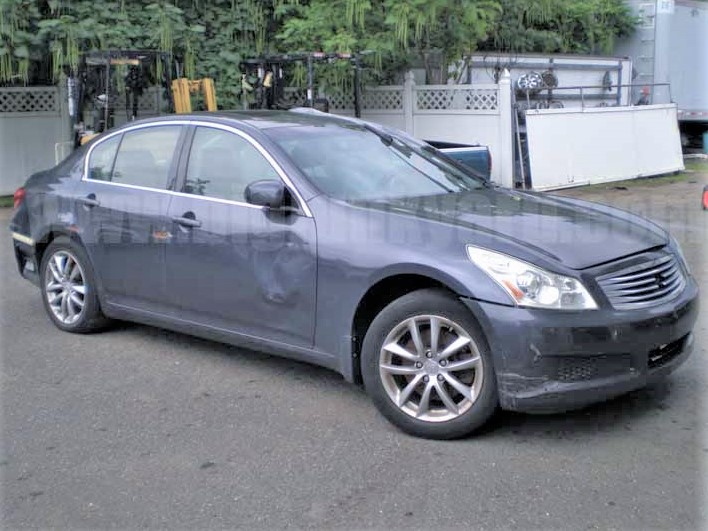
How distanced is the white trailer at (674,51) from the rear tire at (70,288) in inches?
645

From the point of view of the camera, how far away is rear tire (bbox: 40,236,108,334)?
583 centimetres

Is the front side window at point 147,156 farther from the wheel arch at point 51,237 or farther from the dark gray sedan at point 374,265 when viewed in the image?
the wheel arch at point 51,237

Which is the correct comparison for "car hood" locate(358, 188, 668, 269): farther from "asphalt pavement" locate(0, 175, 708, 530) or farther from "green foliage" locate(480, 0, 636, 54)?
"green foliage" locate(480, 0, 636, 54)

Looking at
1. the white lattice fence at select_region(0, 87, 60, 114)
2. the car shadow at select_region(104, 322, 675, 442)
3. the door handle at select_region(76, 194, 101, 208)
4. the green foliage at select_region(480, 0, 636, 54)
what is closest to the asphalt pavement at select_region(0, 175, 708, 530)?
the car shadow at select_region(104, 322, 675, 442)

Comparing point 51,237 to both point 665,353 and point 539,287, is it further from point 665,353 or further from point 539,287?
point 665,353

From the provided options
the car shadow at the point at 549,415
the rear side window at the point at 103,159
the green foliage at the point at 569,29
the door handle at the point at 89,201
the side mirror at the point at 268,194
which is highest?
the green foliage at the point at 569,29

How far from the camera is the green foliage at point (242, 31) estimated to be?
1266 centimetres

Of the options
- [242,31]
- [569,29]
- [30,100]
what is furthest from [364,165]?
[569,29]

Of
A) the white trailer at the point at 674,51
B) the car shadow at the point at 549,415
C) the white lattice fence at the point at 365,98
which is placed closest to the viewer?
the car shadow at the point at 549,415

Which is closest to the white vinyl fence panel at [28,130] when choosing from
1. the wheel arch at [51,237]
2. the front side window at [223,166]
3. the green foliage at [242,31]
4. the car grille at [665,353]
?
the green foliage at [242,31]

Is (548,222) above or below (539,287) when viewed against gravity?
above

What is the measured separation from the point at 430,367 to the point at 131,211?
2.42m

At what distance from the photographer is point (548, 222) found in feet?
14.5

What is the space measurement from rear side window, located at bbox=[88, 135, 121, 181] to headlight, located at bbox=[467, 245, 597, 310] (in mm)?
3126
